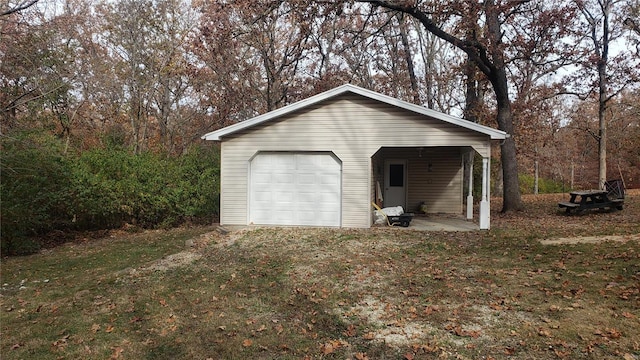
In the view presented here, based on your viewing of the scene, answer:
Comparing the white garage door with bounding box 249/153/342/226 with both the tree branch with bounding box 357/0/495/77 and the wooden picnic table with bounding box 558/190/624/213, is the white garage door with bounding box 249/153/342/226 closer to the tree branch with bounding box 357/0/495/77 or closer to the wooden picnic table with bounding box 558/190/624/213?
the tree branch with bounding box 357/0/495/77

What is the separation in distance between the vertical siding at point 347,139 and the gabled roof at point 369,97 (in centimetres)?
23

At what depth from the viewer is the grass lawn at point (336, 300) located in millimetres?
4031

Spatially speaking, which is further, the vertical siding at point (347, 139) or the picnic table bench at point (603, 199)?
the picnic table bench at point (603, 199)

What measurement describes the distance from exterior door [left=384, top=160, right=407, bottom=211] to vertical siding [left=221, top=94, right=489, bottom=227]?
4.13 meters

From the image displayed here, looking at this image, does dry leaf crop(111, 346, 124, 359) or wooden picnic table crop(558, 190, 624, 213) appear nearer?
dry leaf crop(111, 346, 124, 359)

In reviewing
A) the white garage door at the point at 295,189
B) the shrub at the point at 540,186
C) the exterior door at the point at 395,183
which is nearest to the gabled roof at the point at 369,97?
the white garage door at the point at 295,189

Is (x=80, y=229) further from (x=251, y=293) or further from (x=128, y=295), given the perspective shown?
(x=251, y=293)

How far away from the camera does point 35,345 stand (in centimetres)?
429

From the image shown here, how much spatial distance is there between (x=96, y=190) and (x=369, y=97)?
9070 millimetres

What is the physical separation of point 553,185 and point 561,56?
704 inches

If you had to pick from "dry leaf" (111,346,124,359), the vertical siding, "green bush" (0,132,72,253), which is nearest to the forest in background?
"green bush" (0,132,72,253)

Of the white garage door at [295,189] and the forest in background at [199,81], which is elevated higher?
the forest in background at [199,81]

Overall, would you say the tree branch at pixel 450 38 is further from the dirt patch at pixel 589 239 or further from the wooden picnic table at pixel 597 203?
the dirt patch at pixel 589 239

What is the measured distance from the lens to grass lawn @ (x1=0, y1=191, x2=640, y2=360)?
4.03 metres
